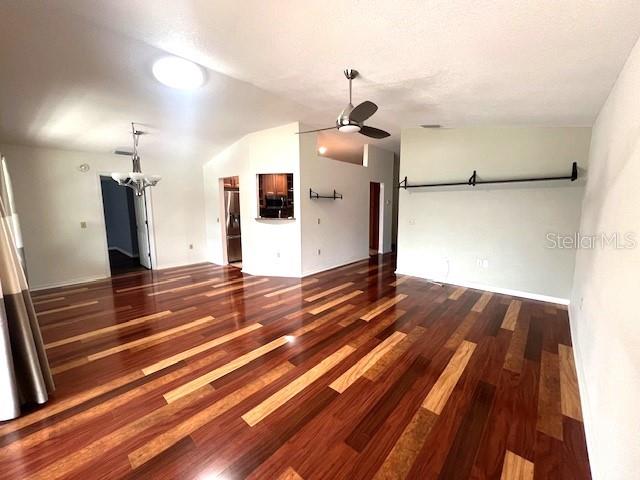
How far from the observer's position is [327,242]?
5.52 metres

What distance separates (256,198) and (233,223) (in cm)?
153

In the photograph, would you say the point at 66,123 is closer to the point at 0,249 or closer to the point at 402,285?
the point at 0,249

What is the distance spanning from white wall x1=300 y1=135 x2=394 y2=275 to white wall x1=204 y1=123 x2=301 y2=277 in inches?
6.4

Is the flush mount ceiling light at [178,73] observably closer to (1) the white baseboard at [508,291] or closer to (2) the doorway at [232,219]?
(2) the doorway at [232,219]

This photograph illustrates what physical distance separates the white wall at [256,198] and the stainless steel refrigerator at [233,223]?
1.70 ft

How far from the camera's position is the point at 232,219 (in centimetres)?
620

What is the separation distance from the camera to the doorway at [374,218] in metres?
7.48

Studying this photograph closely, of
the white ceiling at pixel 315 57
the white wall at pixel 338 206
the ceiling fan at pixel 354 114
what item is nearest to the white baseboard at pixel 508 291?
the white wall at pixel 338 206

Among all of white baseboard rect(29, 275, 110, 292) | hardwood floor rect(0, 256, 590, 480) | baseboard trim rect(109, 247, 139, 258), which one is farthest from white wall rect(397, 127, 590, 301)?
baseboard trim rect(109, 247, 139, 258)

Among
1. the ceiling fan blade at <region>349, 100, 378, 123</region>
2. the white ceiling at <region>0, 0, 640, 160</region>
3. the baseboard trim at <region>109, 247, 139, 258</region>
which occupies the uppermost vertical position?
the white ceiling at <region>0, 0, 640, 160</region>

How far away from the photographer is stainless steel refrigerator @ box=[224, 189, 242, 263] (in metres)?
6.06

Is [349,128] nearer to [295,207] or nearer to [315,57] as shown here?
[315,57]

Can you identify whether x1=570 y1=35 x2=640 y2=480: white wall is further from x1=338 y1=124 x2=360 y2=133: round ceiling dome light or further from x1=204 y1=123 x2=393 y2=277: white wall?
x1=204 y1=123 x2=393 y2=277: white wall

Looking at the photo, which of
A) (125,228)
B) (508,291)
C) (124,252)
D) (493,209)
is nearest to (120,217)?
(125,228)
